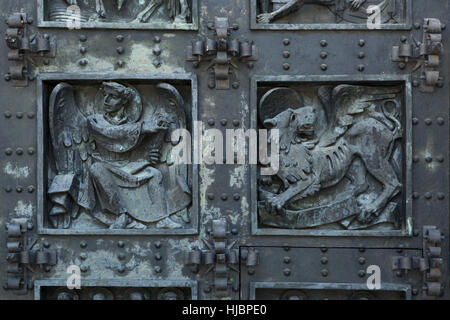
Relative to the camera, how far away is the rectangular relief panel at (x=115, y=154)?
644cm

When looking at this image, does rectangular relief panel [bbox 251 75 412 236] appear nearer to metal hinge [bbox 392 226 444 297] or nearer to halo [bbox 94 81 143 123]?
metal hinge [bbox 392 226 444 297]

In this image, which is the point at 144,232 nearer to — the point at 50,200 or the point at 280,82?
the point at 50,200

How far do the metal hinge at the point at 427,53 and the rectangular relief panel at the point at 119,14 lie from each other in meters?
1.60

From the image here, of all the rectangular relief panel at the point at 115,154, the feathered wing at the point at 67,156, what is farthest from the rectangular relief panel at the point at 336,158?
the feathered wing at the point at 67,156

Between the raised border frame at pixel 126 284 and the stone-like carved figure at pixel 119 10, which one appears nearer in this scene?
the raised border frame at pixel 126 284

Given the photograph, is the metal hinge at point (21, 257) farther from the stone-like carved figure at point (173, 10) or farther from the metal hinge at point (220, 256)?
the stone-like carved figure at point (173, 10)

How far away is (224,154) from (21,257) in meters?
1.71

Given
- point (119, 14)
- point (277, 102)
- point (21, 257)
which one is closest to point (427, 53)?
point (277, 102)

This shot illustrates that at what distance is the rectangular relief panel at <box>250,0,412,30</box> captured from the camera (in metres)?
6.47

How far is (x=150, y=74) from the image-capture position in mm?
6445

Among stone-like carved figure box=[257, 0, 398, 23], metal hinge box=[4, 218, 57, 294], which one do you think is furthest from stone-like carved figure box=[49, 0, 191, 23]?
metal hinge box=[4, 218, 57, 294]

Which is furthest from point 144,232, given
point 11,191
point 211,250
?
point 11,191

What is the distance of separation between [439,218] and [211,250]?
175 cm

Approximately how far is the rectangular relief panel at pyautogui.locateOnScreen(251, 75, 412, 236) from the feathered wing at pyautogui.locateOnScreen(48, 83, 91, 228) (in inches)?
52.5
